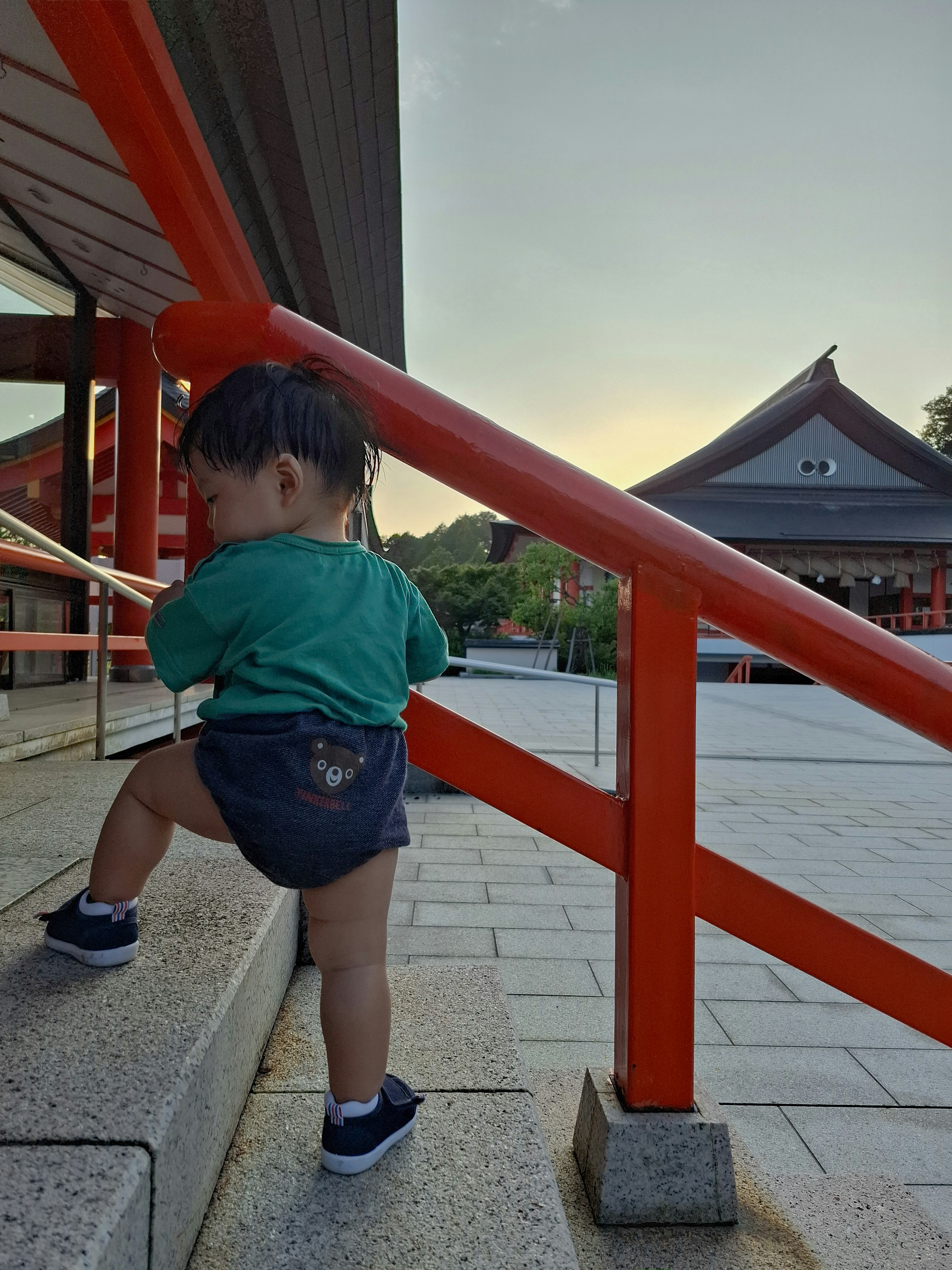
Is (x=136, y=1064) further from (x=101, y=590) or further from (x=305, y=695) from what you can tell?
(x=101, y=590)

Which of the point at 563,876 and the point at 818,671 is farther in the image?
the point at 563,876

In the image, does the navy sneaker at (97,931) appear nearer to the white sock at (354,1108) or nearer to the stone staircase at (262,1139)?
the stone staircase at (262,1139)

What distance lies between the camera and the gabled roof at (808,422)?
22.7 metres

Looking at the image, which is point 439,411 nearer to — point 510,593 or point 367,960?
point 367,960

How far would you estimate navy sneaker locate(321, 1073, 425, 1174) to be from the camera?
96 cm

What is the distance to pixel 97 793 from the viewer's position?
2.20 m

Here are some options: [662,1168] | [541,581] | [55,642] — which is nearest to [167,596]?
[662,1168]

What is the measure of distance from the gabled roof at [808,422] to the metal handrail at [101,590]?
66.2 feet

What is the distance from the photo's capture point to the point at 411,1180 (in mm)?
960

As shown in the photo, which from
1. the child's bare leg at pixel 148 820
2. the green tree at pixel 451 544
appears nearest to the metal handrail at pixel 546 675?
the child's bare leg at pixel 148 820

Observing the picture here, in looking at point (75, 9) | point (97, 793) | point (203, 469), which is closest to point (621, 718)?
point (203, 469)

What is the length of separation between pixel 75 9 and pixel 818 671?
1312mm

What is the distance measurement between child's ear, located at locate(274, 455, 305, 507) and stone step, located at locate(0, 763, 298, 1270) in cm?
62

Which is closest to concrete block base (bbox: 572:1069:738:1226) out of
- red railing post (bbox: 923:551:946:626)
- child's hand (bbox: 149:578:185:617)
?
child's hand (bbox: 149:578:185:617)
